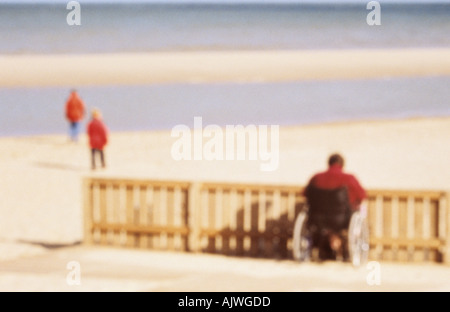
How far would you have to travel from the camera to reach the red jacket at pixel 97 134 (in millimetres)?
17344

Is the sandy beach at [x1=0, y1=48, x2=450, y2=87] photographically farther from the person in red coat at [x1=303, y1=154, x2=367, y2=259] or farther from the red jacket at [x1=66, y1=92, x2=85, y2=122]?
the person in red coat at [x1=303, y1=154, x2=367, y2=259]

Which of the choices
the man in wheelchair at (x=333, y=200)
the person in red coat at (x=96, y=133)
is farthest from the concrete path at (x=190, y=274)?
the person in red coat at (x=96, y=133)

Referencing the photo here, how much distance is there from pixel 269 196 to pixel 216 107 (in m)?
23.9

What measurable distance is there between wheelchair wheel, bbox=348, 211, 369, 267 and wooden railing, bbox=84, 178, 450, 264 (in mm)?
377

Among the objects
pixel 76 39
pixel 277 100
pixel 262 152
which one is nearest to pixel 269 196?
pixel 262 152

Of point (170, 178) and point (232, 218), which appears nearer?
point (232, 218)

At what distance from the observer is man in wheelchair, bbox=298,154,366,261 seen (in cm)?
946

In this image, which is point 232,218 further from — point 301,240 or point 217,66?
point 217,66

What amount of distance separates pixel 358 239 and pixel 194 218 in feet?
6.42

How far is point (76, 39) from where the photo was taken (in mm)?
65625

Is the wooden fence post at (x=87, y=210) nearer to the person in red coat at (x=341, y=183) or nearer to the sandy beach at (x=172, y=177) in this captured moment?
the sandy beach at (x=172, y=177)

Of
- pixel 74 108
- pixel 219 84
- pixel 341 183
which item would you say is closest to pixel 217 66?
pixel 219 84

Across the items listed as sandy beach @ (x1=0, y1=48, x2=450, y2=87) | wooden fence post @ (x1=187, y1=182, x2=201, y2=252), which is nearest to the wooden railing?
wooden fence post @ (x1=187, y1=182, x2=201, y2=252)

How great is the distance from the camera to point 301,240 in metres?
9.66
